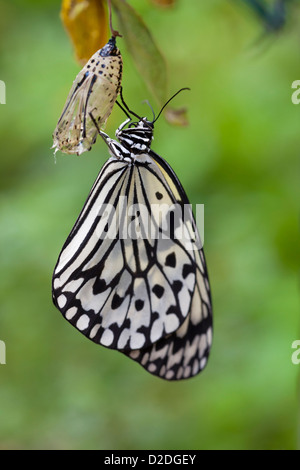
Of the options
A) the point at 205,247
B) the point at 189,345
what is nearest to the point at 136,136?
the point at 189,345

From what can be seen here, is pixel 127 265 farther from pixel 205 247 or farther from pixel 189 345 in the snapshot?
pixel 205 247

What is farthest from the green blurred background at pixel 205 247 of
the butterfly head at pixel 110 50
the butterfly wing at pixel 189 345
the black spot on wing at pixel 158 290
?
the butterfly head at pixel 110 50

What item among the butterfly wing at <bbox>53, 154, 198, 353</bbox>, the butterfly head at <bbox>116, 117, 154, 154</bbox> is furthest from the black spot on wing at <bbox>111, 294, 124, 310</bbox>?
the butterfly head at <bbox>116, 117, 154, 154</bbox>

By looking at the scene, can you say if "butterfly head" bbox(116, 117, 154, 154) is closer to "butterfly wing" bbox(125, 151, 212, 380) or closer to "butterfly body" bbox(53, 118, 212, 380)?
"butterfly body" bbox(53, 118, 212, 380)

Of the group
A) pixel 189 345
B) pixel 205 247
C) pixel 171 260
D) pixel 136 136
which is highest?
pixel 205 247

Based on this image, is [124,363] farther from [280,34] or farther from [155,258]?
[280,34]

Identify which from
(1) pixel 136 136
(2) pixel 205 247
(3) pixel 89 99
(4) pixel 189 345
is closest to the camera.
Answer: (3) pixel 89 99
